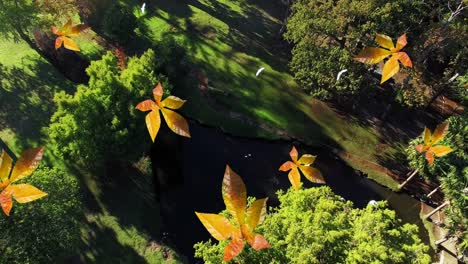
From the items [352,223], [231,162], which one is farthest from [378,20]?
[352,223]

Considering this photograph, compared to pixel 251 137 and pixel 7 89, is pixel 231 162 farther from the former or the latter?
pixel 7 89

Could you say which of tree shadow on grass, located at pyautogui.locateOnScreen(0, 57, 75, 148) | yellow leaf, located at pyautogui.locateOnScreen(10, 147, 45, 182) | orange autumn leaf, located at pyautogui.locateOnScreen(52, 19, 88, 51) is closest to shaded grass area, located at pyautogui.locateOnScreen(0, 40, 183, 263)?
tree shadow on grass, located at pyautogui.locateOnScreen(0, 57, 75, 148)

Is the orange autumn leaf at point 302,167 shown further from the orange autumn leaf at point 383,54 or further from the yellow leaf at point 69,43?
the yellow leaf at point 69,43

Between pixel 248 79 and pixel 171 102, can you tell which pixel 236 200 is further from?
pixel 248 79

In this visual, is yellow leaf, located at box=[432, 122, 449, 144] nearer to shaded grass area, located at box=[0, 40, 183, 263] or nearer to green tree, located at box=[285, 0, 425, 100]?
green tree, located at box=[285, 0, 425, 100]

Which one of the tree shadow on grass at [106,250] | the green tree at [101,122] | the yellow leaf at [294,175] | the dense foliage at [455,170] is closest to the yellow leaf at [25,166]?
the green tree at [101,122]

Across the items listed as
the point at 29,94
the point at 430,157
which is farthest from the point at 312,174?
the point at 29,94
